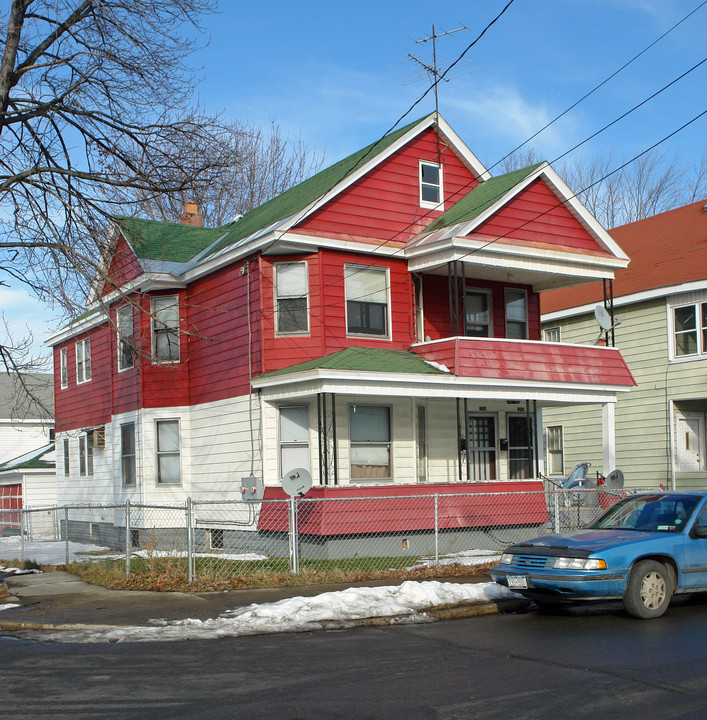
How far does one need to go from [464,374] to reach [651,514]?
6.69 meters

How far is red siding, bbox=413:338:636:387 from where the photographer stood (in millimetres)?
17641

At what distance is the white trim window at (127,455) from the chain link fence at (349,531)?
5.37 feet

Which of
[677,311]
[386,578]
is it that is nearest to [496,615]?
[386,578]

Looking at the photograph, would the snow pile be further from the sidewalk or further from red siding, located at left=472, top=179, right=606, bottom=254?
red siding, located at left=472, top=179, right=606, bottom=254

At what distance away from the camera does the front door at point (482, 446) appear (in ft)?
65.8

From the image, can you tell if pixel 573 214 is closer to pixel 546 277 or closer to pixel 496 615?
pixel 546 277

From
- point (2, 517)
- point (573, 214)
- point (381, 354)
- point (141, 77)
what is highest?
point (141, 77)

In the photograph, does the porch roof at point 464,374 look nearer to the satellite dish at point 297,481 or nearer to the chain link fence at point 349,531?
the satellite dish at point 297,481

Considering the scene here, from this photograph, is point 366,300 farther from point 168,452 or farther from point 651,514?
point 651,514

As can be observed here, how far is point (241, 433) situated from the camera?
Result: 18656 mm

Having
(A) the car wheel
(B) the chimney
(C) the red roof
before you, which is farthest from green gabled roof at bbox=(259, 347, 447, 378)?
(B) the chimney

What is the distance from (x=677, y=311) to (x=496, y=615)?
51.4 feet

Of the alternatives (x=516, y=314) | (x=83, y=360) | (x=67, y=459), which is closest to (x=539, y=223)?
Answer: (x=516, y=314)

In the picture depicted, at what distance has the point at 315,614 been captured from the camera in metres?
10.3
